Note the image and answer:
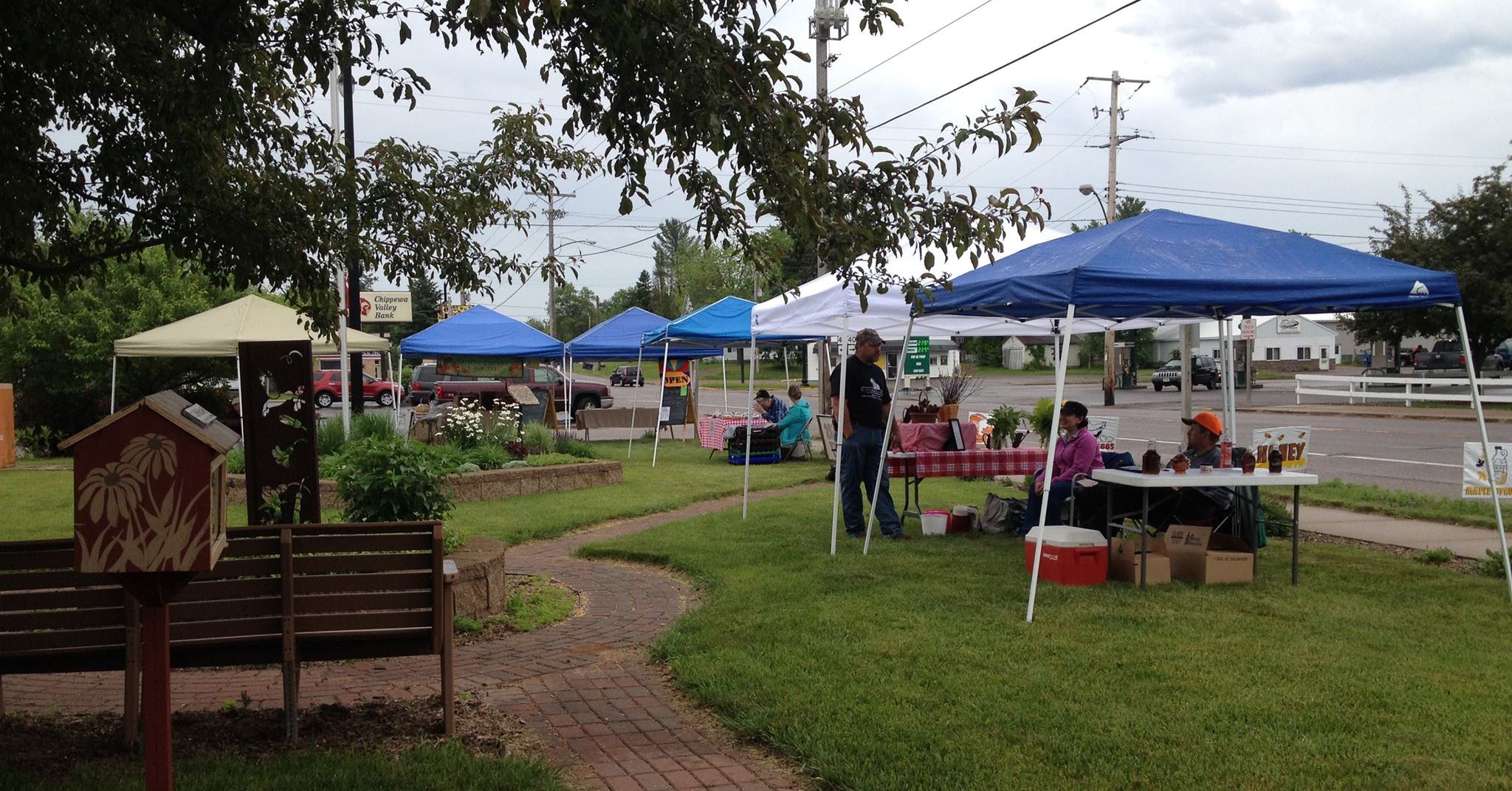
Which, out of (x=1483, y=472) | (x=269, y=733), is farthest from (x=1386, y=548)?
(x=269, y=733)

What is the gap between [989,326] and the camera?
1333 cm

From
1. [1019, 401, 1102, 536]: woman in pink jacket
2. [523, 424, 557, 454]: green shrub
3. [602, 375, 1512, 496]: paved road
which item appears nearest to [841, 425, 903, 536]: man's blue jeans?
[1019, 401, 1102, 536]: woman in pink jacket

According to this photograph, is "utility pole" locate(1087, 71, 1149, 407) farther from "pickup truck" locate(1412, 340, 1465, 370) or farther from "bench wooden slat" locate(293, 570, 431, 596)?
"bench wooden slat" locate(293, 570, 431, 596)

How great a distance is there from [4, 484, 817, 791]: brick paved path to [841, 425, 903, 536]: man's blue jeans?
98.3 inches

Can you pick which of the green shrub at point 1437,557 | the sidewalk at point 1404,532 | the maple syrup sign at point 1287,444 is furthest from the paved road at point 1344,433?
the maple syrup sign at point 1287,444

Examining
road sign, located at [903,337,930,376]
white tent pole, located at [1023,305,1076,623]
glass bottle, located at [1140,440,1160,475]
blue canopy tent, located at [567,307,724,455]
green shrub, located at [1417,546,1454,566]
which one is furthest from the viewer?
blue canopy tent, located at [567,307,724,455]

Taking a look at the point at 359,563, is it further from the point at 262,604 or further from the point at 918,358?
the point at 918,358

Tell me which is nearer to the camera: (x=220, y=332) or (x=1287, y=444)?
(x=1287, y=444)

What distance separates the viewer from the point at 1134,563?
A: 777 centimetres

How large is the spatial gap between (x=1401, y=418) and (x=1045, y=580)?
2371 cm

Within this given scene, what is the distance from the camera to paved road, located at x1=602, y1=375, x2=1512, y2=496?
16359 millimetres

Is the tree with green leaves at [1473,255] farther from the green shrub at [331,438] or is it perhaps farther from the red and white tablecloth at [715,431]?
the green shrub at [331,438]

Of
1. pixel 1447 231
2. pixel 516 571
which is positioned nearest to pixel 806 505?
pixel 516 571

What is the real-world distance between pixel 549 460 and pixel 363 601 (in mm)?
10327
